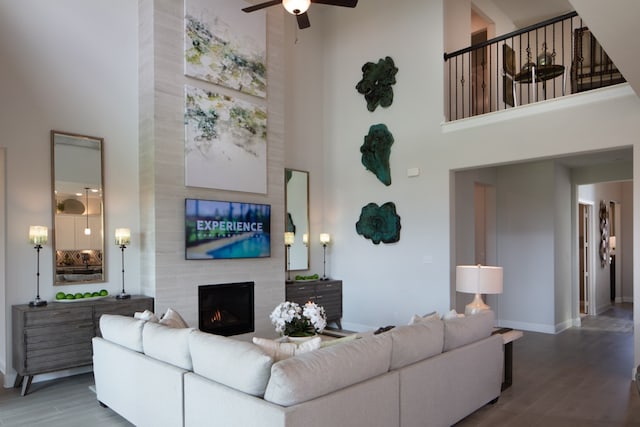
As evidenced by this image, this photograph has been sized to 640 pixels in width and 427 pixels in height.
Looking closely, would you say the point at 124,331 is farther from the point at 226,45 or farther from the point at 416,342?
the point at 226,45

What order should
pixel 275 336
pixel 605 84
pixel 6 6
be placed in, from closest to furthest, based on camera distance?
pixel 6 6
pixel 605 84
pixel 275 336

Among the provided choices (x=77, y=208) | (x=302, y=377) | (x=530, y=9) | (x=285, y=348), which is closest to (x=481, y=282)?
(x=285, y=348)

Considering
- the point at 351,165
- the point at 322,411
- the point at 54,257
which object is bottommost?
the point at 322,411

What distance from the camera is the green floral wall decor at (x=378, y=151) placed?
22.9ft

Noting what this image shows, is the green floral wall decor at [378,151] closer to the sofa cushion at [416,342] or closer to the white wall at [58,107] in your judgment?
the white wall at [58,107]

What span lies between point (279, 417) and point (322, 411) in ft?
0.88

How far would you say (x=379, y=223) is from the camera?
7031mm

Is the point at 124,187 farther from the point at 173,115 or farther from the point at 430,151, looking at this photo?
the point at 430,151

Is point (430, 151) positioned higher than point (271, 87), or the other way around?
point (271, 87)

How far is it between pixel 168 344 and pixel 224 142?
354cm

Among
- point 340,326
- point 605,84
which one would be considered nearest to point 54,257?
point 340,326

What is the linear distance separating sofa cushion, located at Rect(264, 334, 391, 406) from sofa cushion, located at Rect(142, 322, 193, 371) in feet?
2.62

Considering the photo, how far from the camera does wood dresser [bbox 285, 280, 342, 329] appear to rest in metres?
6.84

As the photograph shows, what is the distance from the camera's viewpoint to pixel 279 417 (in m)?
2.15
